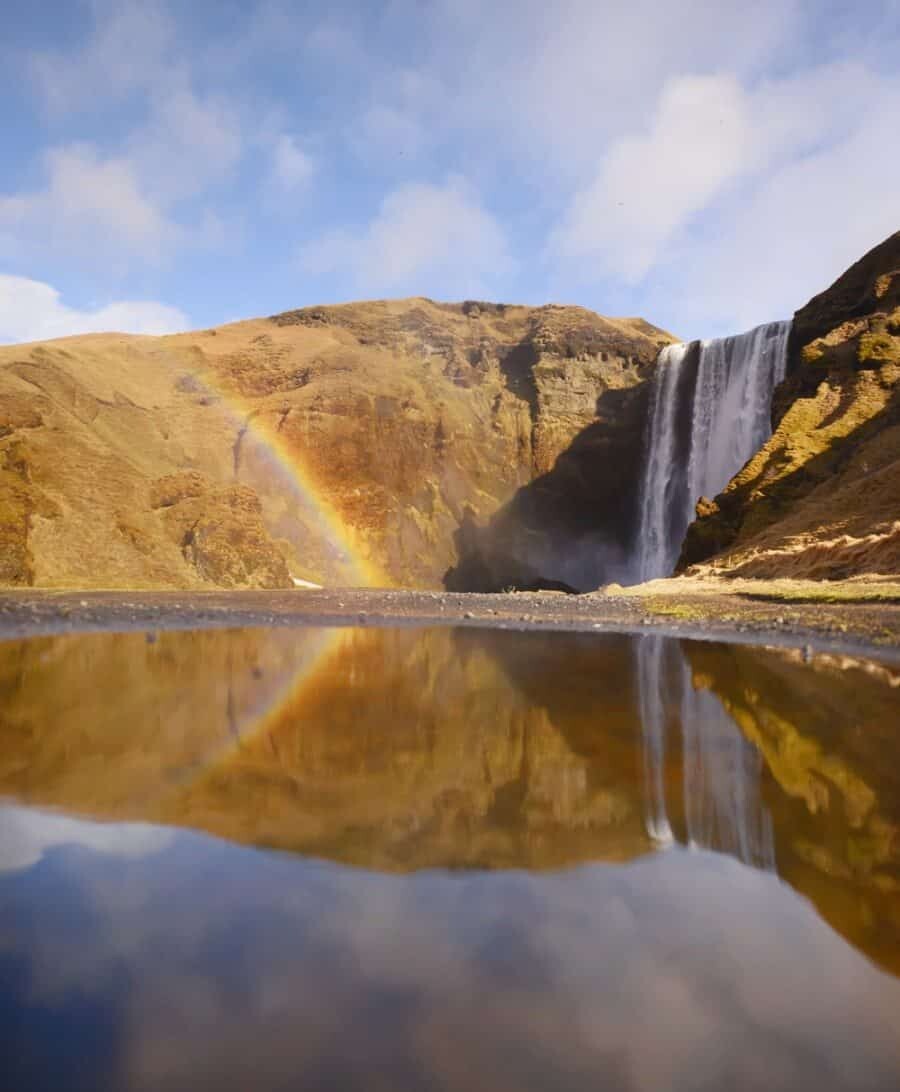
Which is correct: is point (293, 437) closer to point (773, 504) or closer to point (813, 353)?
point (773, 504)

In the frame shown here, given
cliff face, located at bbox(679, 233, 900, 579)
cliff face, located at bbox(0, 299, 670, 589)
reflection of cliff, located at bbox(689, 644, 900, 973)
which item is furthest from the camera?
cliff face, located at bbox(0, 299, 670, 589)

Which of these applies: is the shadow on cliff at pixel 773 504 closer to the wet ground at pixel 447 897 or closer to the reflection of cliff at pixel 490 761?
the reflection of cliff at pixel 490 761

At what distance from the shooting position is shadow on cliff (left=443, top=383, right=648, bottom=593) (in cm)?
5175

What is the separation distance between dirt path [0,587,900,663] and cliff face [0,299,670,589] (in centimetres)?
595

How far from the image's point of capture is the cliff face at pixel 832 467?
23700mm

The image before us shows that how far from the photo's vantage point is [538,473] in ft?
186

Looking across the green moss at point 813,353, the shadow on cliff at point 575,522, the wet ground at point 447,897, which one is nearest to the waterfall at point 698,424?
the shadow on cliff at point 575,522

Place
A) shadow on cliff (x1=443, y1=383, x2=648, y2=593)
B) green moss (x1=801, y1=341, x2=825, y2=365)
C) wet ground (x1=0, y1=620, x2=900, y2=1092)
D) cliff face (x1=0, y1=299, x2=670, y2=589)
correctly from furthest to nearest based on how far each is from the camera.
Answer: shadow on cliff (x1=443, y1=383, x2=648, y2=593) → green moss (x1=801, y1=341, x2=825, y2=365) → cliff face (x1=0, y1=299, x2=670, y2=589) → wet ground (x1=0, y1=620, x2=900, y2=1092)

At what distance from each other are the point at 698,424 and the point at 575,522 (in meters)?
13.8

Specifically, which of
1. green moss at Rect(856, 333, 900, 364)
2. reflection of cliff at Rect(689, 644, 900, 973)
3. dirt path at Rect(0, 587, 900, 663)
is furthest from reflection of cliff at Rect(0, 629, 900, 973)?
green moss at Rect(856, 333, 900, 364)

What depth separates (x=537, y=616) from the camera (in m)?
19.0

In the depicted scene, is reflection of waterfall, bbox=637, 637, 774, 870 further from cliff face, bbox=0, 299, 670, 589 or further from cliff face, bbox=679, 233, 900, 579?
cliff face, bbox=0, 299, 670, 589

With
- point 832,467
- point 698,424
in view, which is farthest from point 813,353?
point 698,424

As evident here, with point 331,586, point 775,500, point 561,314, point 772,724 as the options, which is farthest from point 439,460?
point 772,724
